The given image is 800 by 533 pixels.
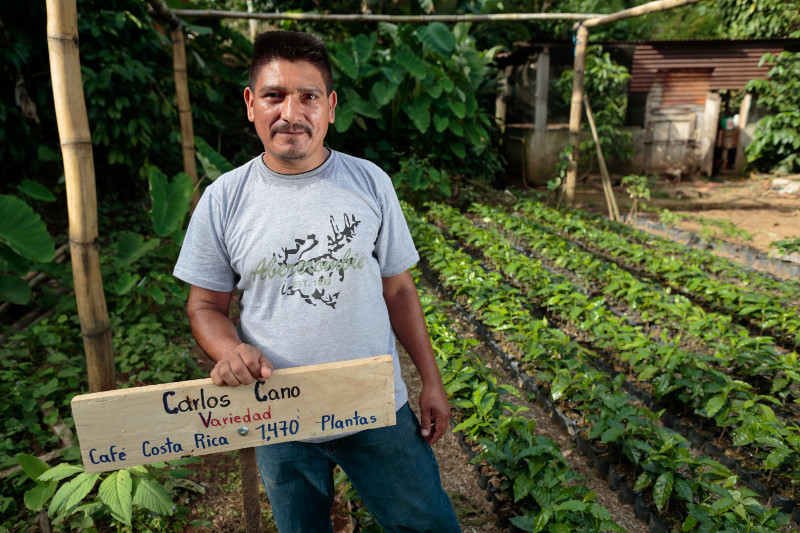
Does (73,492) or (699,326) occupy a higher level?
Result: (73,492)

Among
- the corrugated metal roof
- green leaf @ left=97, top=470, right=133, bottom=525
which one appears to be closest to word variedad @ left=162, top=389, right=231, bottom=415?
green leaf @ left=97, top=470, right=133, bottom=525

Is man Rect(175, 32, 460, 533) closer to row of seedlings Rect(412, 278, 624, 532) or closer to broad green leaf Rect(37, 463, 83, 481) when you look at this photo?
row of seedlings Rect(412, 278, 624, 532)

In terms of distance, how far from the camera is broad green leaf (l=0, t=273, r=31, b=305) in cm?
386

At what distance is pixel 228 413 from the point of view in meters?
1.20

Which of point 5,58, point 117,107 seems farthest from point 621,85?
point 5,58

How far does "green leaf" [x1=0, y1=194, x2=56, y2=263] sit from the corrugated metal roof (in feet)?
41.4

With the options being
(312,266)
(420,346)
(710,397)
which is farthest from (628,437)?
(312,266)

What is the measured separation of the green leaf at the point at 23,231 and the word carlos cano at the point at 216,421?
10.1 feet

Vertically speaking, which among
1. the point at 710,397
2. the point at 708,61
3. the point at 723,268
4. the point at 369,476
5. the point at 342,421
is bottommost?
the point at 710,397

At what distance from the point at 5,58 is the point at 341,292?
19.6 feet

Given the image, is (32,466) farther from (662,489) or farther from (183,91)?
(183,91)

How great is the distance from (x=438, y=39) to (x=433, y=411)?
849 centimetres

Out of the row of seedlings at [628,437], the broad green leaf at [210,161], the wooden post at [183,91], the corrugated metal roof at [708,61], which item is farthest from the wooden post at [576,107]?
the corrugated metal roof at [708,61]

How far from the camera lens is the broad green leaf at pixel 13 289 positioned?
12.7 feet
